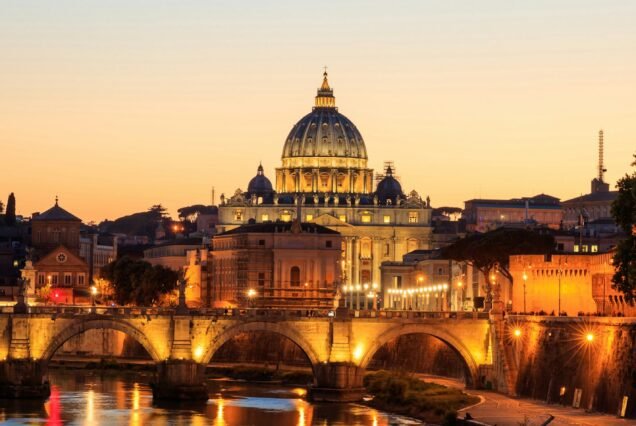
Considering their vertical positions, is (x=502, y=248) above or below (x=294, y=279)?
below

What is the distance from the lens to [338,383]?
296ft

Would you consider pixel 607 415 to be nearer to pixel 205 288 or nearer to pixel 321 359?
pixel 321 359

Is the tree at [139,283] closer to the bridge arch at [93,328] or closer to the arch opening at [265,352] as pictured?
the arch opening at [265,352]

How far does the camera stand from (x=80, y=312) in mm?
93125

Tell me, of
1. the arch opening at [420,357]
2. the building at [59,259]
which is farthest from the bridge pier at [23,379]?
the building at [59,259]

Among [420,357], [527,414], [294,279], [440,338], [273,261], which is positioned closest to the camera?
[527,414]

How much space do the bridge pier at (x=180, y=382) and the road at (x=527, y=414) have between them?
12820 mm

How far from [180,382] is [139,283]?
2183 inches

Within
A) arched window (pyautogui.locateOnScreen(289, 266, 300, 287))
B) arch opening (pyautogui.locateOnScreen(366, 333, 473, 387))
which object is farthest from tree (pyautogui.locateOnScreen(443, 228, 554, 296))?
arched window (pyautogui.locateOnScreen(289, 266, 300, 287))

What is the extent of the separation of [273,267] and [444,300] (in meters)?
30.0

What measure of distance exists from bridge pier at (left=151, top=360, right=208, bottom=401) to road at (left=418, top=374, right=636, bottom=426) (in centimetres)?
1282

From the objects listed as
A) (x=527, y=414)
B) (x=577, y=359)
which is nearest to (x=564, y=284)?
(x=577, y=359)

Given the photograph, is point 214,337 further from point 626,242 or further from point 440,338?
point 626,242

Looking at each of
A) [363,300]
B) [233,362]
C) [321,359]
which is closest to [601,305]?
[321,359]
